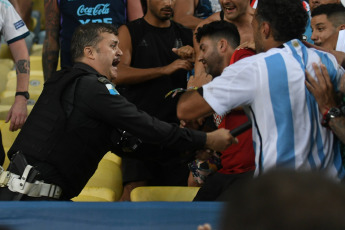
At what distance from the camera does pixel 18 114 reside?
15.2ft

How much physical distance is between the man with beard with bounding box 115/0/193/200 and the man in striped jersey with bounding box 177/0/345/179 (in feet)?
5.94

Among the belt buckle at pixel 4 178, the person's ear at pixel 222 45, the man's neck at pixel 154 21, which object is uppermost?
the person's ear at pixel 222 45

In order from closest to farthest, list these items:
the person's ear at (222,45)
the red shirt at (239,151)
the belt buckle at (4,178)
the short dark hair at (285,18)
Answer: the short dark hair at (285,18) < the belt buckle at (4,178) < the red shirt at (239,151) < the person's ear at (222,45)

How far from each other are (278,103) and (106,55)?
1.22 m

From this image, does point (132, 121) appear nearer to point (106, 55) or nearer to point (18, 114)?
point (106, 55)

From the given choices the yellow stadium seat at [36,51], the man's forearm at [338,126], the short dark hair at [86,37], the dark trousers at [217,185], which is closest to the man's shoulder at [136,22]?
the short dark hair at [86,37]

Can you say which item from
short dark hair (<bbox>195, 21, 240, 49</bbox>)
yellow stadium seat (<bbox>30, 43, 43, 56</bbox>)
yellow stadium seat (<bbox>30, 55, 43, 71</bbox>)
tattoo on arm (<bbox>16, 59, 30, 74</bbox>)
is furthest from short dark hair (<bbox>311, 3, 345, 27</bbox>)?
yellow stadium seat (<bbox>30, 43, 43, 56</bbox>)

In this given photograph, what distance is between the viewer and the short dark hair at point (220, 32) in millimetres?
4070

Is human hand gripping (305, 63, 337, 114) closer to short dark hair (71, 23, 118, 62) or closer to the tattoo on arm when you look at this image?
short dark hair (71, 23, 118, 62)

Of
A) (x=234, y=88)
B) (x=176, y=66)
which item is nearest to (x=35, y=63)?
(x=176, y=66)

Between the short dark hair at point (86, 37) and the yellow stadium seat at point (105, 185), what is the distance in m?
1.00

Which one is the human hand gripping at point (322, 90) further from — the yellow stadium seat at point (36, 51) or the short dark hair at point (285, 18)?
the yellow stadium seat at point (36, 51)

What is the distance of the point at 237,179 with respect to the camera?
3.75 meters

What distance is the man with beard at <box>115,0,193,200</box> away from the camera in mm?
4734
